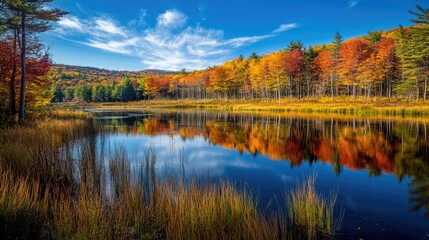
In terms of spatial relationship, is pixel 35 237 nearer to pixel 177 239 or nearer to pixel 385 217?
pixel 177 239

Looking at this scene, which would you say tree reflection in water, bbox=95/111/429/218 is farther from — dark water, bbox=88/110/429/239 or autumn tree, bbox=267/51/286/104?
autumn tree, bbox=267/51/286/104

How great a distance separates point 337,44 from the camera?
61750mm

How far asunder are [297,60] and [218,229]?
62.6 metres

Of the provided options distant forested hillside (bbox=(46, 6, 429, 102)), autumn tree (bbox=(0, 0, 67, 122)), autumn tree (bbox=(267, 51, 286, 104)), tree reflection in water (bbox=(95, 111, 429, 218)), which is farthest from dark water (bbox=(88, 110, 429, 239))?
autumn tree (bbox=(267, 51, 286, 104))

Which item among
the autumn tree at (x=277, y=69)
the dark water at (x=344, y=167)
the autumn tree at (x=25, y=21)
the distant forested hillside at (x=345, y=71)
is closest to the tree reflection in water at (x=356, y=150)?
the dark water at (x=344, y=167)

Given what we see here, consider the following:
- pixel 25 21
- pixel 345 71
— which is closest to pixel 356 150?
pixel 25 21

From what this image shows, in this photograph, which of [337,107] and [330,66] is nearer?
[337,107]

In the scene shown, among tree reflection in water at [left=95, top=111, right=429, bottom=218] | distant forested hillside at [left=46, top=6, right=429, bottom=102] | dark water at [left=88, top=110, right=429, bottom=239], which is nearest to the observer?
dark water at [left=88, top=110, right=429, bottom=239]

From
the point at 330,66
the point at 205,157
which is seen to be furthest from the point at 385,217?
the point at 330,66

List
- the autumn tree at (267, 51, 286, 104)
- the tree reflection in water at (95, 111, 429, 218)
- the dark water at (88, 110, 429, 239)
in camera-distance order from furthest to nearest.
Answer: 1. the autumn tree at (267, 51, 286, 104)
2. the tree reflection in water at (95, 111, 429, 218)
3. the dark water at (88, 110, 429, 239)

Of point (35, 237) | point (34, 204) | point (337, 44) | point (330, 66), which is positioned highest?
point (337, 44)

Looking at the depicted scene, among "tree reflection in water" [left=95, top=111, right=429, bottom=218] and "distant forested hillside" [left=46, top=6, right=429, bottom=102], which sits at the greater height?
"distant forested hillside" [left=46, top=6, right=429, bottom=102]

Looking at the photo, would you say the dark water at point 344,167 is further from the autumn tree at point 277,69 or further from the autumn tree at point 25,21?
the autumn tree at point 277,69

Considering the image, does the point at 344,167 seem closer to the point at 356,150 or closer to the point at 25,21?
the point at 356,150
